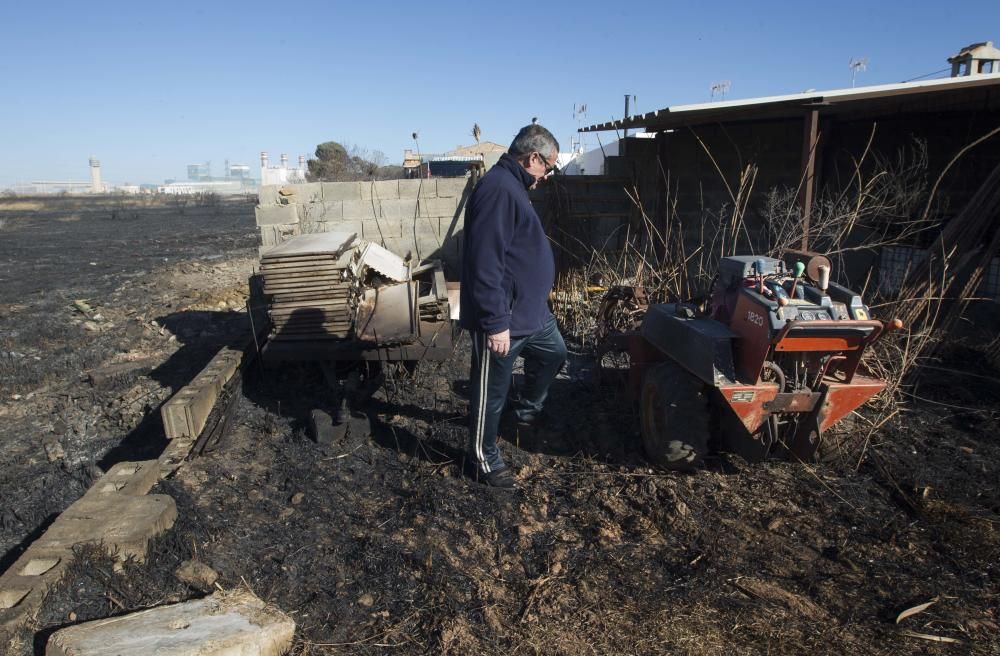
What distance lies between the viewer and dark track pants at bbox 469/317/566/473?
358 cm

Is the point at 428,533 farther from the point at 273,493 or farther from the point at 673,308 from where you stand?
the point at 673,308

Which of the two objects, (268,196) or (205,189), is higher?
(205,189)

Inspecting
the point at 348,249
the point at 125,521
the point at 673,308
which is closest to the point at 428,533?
the point at 125,521

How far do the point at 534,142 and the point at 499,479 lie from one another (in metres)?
1.79

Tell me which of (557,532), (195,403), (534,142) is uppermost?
(534,142)

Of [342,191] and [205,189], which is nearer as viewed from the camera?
[342,191]

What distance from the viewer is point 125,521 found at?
3133 millimetres

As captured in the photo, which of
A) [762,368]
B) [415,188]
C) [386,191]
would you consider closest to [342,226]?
[386,191]

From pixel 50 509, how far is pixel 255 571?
1824 millimetres

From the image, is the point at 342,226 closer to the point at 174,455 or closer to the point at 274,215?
the point at 274,215

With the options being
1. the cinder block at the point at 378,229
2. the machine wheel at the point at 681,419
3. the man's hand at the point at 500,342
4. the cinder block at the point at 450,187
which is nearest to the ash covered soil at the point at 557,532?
the machine wheel at the point at 681,419

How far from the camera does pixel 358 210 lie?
8.67 metres

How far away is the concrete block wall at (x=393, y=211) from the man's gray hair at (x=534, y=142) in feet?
17.2

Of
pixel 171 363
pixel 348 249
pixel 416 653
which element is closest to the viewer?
pixel 416 653
